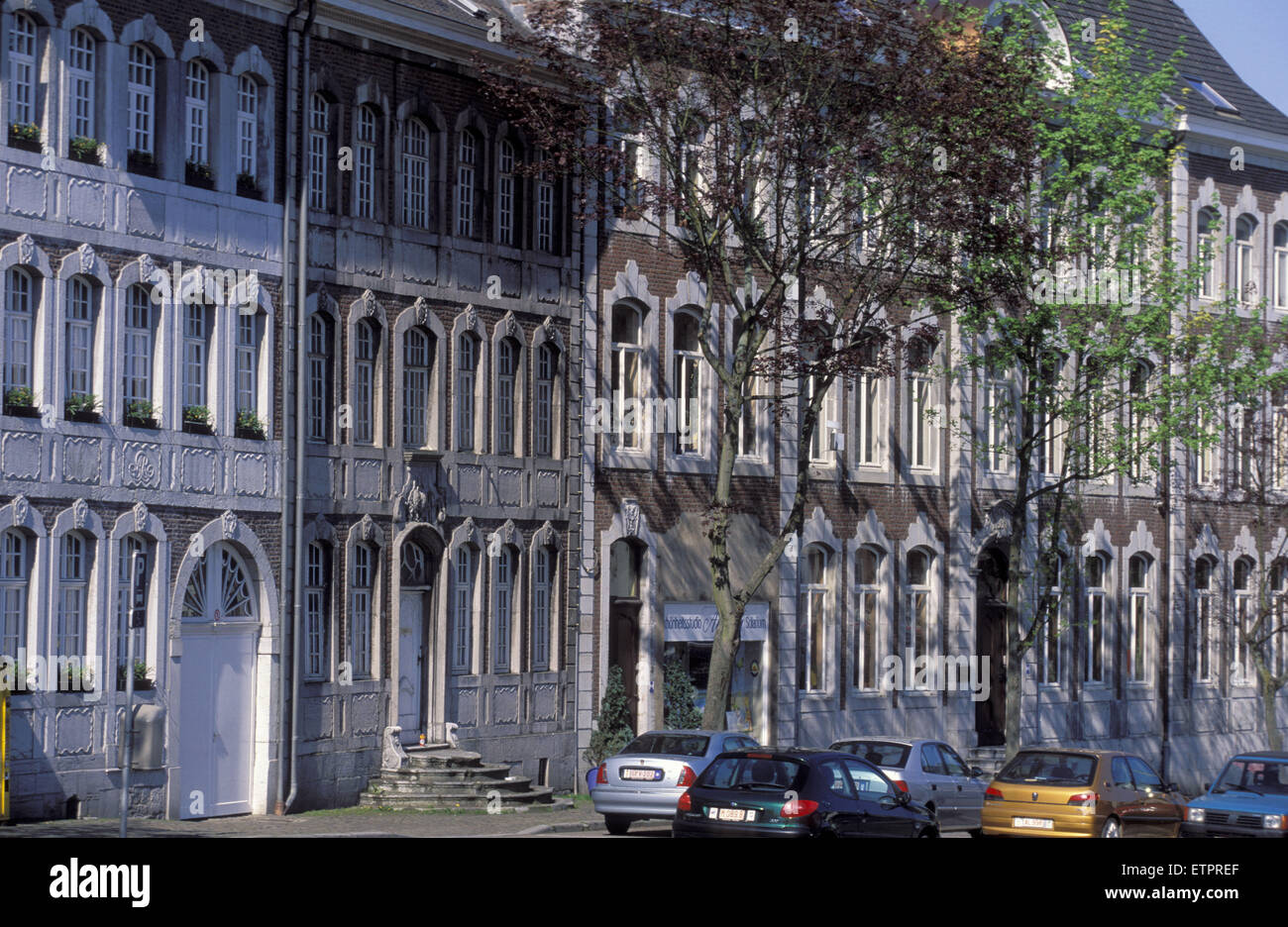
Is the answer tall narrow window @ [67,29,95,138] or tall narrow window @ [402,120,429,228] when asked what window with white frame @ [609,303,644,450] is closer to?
tall narrow window @ [402,120,429,228]

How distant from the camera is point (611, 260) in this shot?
35.2 m

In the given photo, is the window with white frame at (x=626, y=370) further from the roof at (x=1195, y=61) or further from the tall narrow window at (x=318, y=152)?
the roof at (x=1195, y=61)

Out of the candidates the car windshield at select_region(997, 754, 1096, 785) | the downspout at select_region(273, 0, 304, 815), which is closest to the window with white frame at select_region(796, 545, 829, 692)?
the downspout at select_region(273, 0, 304, 815)

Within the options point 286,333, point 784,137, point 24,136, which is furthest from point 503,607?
point 24,136

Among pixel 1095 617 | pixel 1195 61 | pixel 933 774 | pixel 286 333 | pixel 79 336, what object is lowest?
pixel 933 774

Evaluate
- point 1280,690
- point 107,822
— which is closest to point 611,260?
point 107,822

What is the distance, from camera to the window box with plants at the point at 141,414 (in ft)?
89.2

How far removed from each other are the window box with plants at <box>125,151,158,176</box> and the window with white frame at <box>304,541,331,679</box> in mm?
5575

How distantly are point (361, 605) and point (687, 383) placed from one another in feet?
26.5

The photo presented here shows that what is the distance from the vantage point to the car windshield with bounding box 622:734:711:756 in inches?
1068

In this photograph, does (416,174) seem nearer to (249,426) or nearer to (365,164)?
(365,164)

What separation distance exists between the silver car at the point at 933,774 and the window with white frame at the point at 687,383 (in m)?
8.23

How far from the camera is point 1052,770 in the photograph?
26094mm
